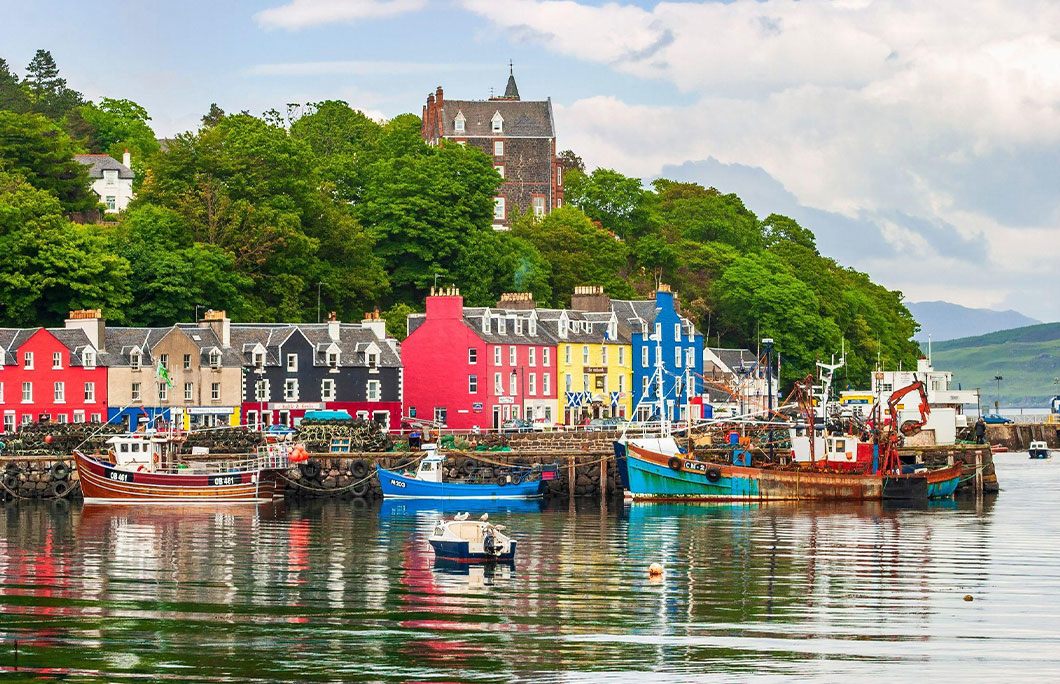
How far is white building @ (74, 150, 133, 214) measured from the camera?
517 feet

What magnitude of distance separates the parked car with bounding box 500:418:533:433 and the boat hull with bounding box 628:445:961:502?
2030 cm

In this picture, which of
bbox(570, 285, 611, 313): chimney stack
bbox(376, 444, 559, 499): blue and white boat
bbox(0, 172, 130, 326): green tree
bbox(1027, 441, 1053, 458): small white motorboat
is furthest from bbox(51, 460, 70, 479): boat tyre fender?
bbox(1027, 441, 1053, 458): small white motorboat

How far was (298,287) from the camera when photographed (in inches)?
4808

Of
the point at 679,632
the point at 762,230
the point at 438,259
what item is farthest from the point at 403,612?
the point at 762,230

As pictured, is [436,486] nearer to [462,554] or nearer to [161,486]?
[161,486]

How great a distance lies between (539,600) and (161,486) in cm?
3832

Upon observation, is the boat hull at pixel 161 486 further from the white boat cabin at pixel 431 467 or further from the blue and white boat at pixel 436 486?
the white boat cabin at pixel 431 467

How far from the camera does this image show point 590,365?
395 ft

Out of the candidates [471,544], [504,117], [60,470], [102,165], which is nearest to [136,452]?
[60,470]

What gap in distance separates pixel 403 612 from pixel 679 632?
6.89 meters

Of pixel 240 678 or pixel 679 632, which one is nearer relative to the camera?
pixel 240 678

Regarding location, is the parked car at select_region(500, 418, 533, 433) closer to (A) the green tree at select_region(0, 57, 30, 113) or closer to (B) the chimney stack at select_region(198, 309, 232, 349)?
(B) the chimney stack at select_region(198, 309, 232, 349)

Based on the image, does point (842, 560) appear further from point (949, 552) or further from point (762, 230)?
point (762, 230)

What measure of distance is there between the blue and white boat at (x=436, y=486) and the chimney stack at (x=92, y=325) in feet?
87.4
